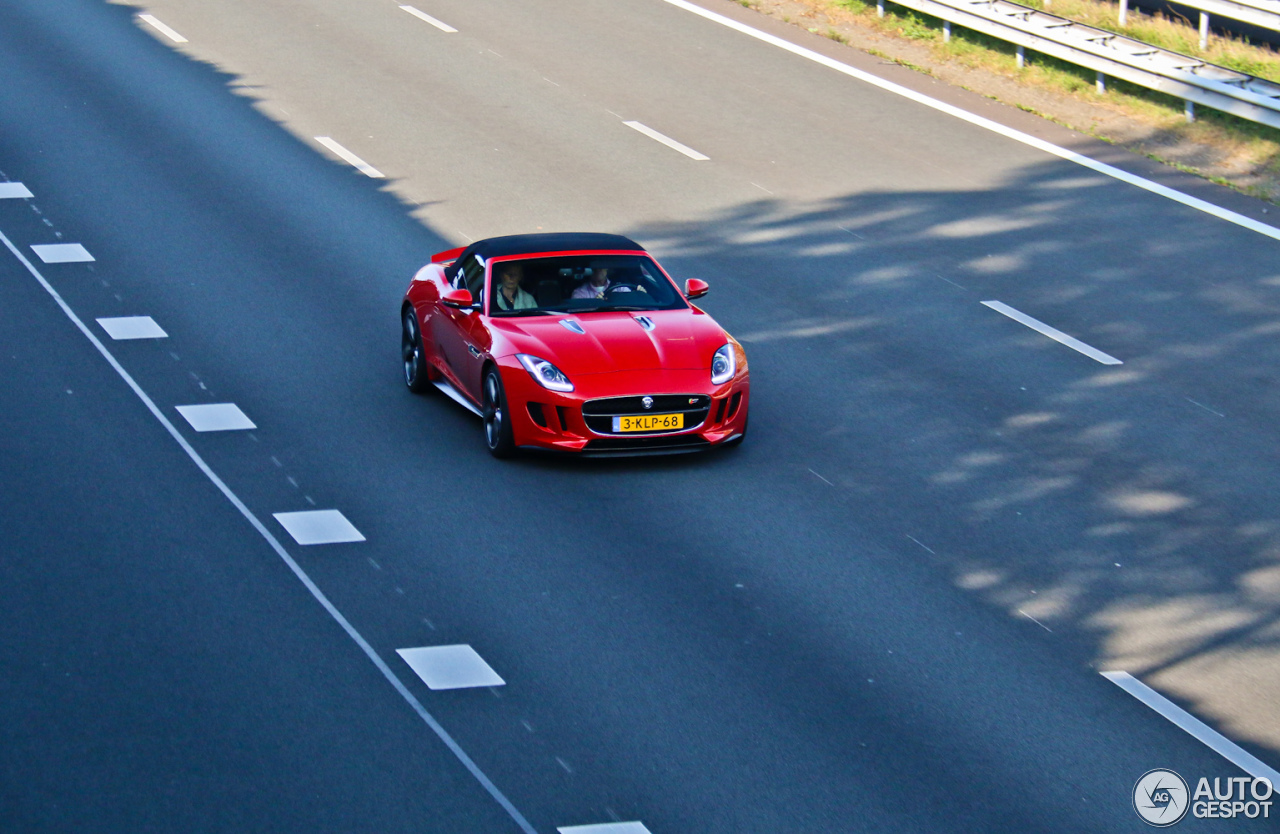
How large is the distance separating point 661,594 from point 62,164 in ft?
42.2

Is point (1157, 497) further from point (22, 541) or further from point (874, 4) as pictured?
point (874, 4)

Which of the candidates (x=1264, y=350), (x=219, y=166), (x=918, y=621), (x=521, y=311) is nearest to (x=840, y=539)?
(x=918, y=621)

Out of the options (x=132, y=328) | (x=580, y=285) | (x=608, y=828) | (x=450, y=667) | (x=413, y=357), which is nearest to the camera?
(x=608, y=828)

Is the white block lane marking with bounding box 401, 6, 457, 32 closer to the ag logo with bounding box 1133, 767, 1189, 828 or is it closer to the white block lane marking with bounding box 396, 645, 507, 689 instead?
the white block lane marking with bounding box 396, 645, 507, 689

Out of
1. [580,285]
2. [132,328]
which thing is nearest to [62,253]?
[132,328]

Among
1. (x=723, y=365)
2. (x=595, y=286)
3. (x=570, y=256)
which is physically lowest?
(x=723, y=365)

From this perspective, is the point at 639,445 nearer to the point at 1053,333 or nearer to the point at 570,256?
the point at 570,256

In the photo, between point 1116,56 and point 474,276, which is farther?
point 1116,56

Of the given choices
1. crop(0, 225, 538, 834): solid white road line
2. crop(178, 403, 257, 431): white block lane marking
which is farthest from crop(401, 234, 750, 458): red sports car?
crop(0, 225, 538, 834): solid white road line

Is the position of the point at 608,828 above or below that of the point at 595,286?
below

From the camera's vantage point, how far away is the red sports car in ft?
41.1

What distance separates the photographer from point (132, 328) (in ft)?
50.6

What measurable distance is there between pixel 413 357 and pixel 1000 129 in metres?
11.2

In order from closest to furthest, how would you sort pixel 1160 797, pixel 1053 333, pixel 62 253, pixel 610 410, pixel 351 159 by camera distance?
pixel 1160 797, pixel 610 410, pixel 1053 333, pixel 62 253, pixel 351 159
